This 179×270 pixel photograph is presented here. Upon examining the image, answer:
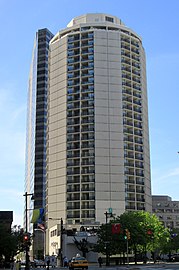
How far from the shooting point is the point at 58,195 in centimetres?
11706

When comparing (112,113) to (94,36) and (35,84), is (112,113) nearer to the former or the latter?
(94,36)

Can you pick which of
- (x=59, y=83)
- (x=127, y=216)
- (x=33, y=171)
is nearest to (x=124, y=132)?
(x=59, y=83)

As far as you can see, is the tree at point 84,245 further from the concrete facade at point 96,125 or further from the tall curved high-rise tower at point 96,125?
the tall curved high-rise tower at point 96,125

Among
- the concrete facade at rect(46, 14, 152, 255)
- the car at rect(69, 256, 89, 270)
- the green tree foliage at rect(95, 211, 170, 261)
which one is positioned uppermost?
the concrete facade at rect(46, 14, 152, 255)

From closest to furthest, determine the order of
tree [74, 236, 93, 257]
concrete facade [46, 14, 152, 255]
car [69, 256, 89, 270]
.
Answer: car [69, 256, 89, 270] → tree [74, 236, 93, 257] → concrete facade [46, 14, 152, 255]

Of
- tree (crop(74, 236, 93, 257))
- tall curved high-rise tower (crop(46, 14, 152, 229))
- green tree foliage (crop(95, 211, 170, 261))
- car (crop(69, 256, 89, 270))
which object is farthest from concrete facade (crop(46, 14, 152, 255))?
car (crop(69, 256, 89, 270))

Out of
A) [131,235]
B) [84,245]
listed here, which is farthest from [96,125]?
[131,235]

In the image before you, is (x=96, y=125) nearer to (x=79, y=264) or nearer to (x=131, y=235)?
(x=131, y=235)

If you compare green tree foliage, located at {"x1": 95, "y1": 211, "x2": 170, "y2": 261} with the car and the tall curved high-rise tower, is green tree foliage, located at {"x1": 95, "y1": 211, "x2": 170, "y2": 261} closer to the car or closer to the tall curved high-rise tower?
the car

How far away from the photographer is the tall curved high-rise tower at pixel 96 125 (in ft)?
375

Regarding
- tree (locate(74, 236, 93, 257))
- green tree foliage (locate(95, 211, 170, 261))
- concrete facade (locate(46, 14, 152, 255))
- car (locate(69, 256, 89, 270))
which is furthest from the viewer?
concrete facade (locate(46, 14, 152, 255))

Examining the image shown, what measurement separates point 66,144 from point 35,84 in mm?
66244

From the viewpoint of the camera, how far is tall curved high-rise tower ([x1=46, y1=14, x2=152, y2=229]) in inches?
4496

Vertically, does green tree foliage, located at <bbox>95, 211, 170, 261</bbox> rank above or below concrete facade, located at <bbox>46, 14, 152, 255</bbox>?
below
